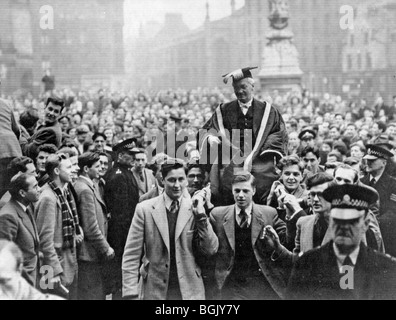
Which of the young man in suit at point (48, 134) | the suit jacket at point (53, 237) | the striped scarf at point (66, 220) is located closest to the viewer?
the suit jacket at point (53, 237)

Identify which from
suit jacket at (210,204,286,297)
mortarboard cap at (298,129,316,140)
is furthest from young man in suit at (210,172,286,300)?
mortarboard cap at (298,129,316,140)

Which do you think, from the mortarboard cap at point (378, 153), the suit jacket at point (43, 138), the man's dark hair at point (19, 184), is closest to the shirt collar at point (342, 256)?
the mortarboard cap at point (378, 153)

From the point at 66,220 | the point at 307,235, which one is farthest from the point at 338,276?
the point at 66,220

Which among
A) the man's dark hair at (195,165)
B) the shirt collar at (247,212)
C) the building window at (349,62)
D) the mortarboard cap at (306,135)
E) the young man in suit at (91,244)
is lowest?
the young man in suit at (91,244)

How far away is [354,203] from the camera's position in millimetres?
5383

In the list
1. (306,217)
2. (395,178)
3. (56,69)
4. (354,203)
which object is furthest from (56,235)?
(56,69)

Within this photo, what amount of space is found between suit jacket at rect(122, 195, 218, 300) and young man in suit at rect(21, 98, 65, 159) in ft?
8.78

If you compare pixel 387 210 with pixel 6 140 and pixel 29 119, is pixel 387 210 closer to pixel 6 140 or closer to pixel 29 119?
pixel 6 140

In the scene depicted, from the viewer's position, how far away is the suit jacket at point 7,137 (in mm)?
7145

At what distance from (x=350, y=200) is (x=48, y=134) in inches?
180

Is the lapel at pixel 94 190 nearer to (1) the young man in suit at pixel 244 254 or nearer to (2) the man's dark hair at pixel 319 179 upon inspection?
(1) the young man in suit at pixel 244 254

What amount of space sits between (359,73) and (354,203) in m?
35.6

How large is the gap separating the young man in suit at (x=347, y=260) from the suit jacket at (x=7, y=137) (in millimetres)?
3462

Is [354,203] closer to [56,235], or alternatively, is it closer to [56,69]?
[56,235]
